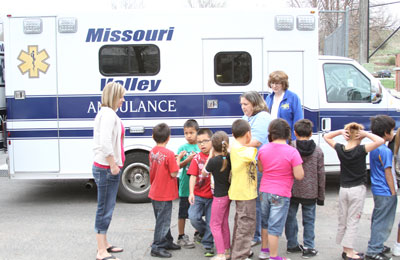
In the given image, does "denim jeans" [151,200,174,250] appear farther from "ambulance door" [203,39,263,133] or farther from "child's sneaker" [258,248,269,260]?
"ambulance door" [203,39,263,133]

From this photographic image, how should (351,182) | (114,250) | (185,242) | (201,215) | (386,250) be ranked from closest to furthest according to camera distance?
(351,182) < (386,250) < (201,215) < (114,250) < (185,242)

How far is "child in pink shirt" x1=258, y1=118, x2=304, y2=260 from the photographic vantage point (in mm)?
4363

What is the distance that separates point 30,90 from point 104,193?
9.83ft

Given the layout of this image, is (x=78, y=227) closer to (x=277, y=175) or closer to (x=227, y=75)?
(x=277, y=175)

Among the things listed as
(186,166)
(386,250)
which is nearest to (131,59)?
(186,166)

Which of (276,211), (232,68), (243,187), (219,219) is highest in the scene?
(232,68)

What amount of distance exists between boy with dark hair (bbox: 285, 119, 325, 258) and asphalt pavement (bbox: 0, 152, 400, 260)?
1.12ft

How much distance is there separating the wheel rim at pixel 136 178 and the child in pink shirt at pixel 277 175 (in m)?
3.02

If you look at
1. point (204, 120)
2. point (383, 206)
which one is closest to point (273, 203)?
point (383, 206)

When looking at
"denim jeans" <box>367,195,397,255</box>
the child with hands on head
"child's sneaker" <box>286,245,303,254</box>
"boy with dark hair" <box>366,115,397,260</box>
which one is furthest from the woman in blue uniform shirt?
"child's sneaker" <box>286,245,303,254</box>

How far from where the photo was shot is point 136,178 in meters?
7.18

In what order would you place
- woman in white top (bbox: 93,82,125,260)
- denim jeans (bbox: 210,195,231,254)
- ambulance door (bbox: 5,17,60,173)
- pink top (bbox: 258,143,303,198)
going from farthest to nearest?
ambulance door (bbox: 5,17,60,173) < denim jeans (bbox: 210,195,231,254) < woman in white top (bbox: 93,82,125,260) < pink top (bbox: 258,143,303,198)

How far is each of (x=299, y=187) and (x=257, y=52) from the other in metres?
2.87

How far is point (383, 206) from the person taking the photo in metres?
4.58
